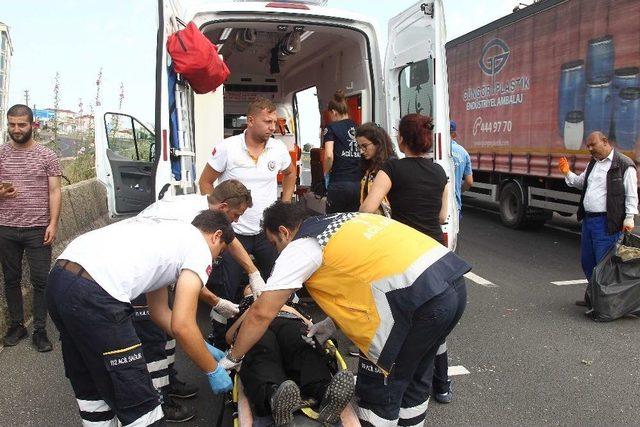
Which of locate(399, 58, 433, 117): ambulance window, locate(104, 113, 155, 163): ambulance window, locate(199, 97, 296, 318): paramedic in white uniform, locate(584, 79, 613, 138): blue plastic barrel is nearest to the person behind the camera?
locate(199, 97, 296, 318): paramedic in white uniform

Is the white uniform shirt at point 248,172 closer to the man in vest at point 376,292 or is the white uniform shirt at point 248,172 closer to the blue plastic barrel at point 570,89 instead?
the man in vest at point 376,292

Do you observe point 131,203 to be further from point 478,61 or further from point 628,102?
point 478,61

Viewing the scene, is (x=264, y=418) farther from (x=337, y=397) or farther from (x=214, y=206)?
(x=214, y=206)

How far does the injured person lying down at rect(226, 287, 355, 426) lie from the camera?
93.6 inches

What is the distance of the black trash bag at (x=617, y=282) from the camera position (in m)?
4.76

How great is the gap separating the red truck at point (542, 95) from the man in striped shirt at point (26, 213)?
6.17 m

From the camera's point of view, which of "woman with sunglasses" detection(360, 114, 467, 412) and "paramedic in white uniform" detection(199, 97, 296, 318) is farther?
"paramedic in white uniform" detection(199, 97, 296, 318)

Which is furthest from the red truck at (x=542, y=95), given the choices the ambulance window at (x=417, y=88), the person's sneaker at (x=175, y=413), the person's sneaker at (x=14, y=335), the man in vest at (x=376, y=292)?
the person's sneaker at (x=14, y=335)

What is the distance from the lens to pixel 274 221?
2.54 metres

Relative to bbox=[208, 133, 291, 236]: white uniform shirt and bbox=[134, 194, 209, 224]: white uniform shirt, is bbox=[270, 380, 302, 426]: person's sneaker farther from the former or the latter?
bbox=[208, 133, 291, 236]: white uniform shirt

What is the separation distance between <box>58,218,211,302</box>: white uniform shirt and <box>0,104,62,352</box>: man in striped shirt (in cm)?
215

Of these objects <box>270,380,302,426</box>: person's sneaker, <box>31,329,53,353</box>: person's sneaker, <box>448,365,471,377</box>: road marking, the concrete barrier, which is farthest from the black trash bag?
the concrete barrier

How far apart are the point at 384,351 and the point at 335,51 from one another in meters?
4.89

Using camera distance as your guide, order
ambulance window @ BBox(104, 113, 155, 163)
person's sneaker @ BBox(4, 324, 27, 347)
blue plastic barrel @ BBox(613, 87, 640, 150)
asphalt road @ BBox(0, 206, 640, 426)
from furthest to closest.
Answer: blue plastic barrel @ BBox(613, 87, 640, 150) → ambulance window @ BBox(104, 113, 155, 163) → person's sneaker @ BBox(4, 324, 27, 347) → asphalt road @ BBox(0, 206, 640, 426)
